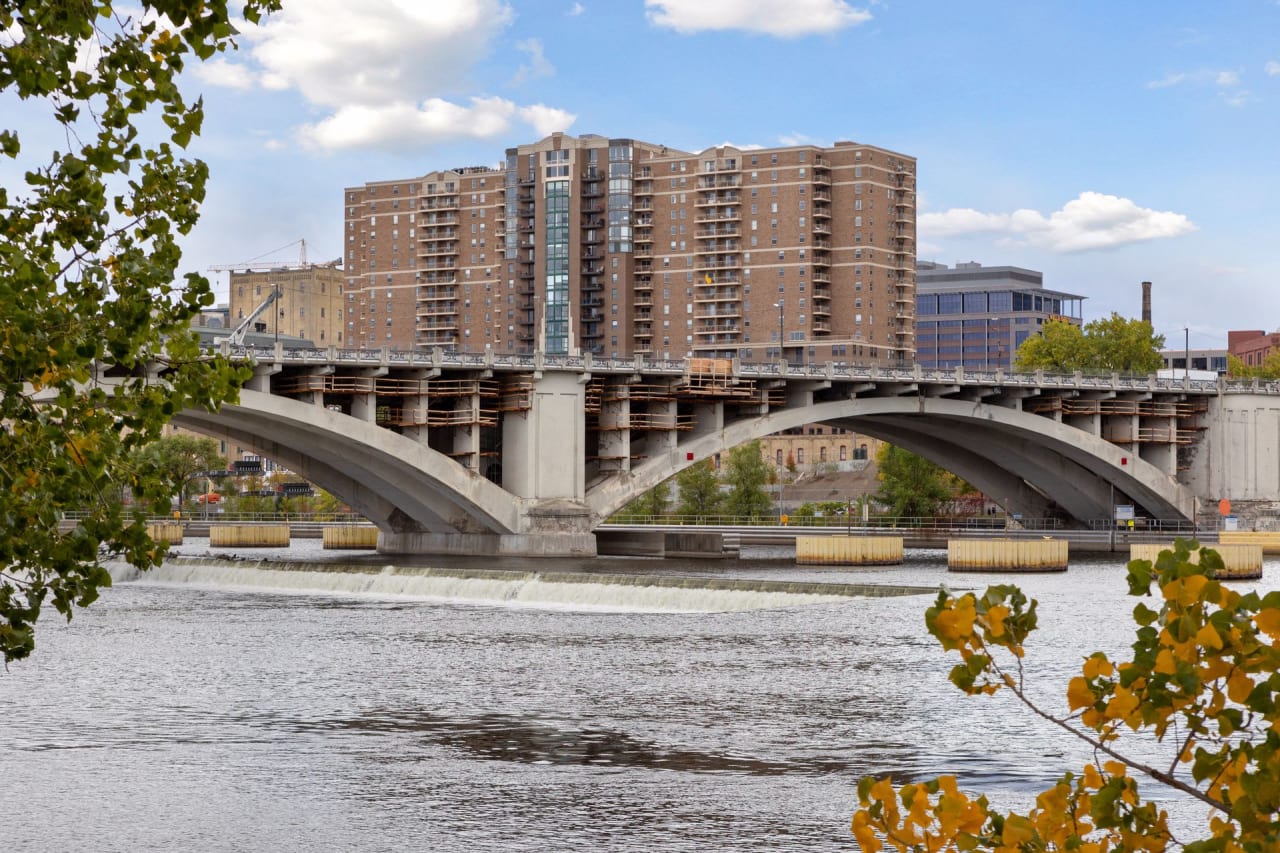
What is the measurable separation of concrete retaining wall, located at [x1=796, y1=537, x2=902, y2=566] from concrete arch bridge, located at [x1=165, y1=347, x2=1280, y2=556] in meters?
10.3

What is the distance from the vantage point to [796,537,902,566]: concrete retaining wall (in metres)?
79.8

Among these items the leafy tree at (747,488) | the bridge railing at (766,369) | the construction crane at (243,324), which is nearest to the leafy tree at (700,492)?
Answer: the leafy tree at (747,488)

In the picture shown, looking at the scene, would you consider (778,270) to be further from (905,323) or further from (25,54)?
(25,54)

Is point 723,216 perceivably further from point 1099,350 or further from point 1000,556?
point 1000,556

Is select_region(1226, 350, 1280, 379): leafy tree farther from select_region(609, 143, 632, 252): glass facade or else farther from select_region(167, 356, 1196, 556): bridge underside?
select_region(609, 143, 632, 252): glass facade

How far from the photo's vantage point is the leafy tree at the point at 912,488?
401 feet

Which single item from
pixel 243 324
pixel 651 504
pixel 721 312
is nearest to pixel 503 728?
pixel 243 324

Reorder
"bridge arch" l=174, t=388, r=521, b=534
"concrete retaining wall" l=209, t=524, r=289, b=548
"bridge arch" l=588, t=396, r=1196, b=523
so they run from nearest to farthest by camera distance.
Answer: "bridge arch" l=174, t=388, r=521, b=534
"bridge arch" l=588, t=396, r=1196, b=523
"concrete retaining wall" l=209, t=524, r=289, b=548

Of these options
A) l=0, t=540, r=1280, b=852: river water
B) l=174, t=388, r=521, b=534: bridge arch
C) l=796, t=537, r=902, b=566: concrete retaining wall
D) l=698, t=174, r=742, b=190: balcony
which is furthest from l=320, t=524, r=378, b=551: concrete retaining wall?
l=698, t=174, r=742, b=190: balcony

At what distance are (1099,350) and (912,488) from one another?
21643 millimetres

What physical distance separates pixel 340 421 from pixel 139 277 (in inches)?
2604

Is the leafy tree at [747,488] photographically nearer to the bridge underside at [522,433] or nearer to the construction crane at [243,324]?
the bridge underside at [522,433]

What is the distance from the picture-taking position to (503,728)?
97.6ft

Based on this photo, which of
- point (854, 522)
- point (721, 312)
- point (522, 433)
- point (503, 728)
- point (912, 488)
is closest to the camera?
point (503, 728)
